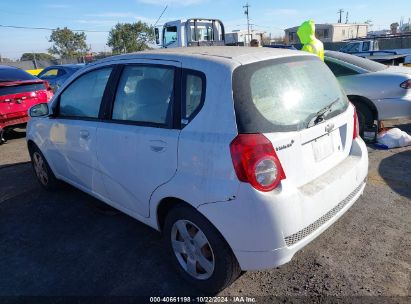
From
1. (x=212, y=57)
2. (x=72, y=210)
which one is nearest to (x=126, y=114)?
(x=212, y=57)

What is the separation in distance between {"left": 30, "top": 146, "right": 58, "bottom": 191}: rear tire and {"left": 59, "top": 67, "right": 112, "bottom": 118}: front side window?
3.00 feet

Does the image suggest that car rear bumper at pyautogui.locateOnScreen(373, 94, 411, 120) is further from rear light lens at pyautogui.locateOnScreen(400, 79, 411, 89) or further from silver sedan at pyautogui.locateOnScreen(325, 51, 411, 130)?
rear light lens at pyautogui.locateOnScreen(400, 79, 411, 89)

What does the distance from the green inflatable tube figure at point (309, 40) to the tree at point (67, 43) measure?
58756mm

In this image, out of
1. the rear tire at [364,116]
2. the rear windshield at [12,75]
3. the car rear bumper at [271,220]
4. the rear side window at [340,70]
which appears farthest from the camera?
the rear windshield at [12,75]

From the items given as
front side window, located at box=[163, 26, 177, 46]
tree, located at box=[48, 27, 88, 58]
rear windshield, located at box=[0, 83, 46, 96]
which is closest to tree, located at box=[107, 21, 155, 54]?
tree, located at box=[48, 27, 88, 58]

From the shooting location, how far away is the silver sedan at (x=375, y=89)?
19.4ft

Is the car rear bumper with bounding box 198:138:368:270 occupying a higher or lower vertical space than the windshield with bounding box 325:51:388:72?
lower

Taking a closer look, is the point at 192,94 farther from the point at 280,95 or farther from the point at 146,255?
the point at 146,255

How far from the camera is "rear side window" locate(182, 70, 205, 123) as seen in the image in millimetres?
2449

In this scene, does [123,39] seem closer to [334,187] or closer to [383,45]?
[383,45]

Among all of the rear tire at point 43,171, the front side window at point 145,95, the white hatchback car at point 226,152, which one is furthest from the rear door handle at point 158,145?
the rear tire at point 43,171

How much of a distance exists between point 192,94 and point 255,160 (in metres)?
0.68

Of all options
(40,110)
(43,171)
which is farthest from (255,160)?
(43,171)

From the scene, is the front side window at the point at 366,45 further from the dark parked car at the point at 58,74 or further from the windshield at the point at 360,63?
the dark parked car at the point at 58,74
